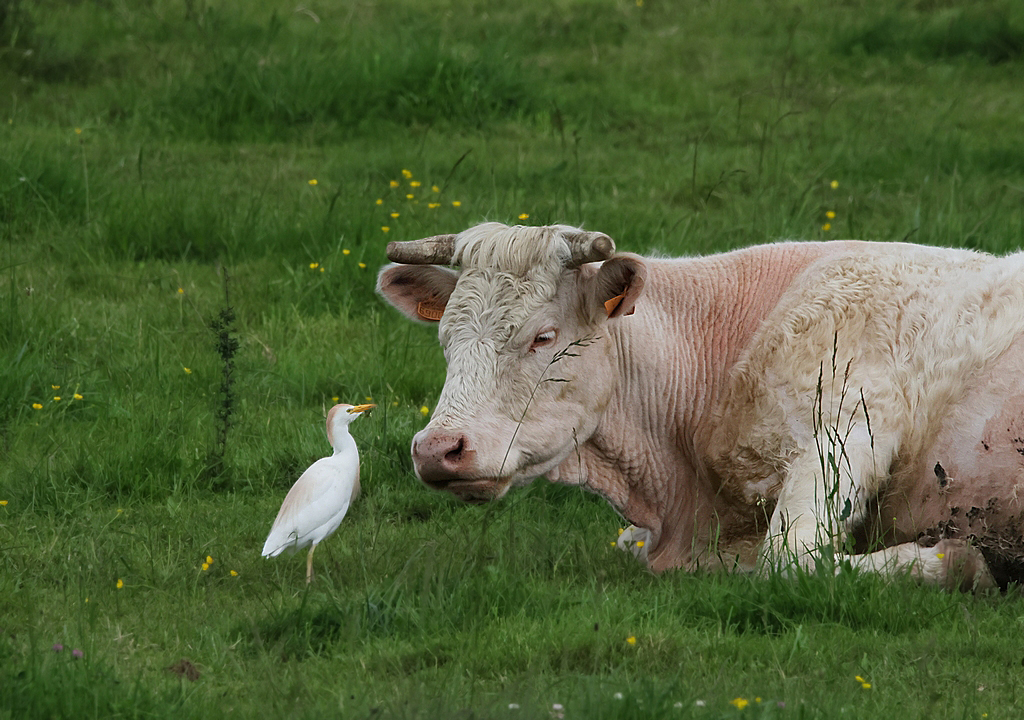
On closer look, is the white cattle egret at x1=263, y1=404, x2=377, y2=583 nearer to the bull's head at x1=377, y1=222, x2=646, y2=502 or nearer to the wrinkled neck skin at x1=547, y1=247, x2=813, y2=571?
the bull's head at x1=377, y1=222, x2=646, y2=502

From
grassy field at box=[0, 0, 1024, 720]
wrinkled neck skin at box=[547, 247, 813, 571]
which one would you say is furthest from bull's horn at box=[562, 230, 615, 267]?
grassy field at box=[0, 0, 1024, 720]

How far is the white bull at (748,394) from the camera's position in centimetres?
483

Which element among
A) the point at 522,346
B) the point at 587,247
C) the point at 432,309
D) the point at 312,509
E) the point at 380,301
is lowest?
the point at 380,301

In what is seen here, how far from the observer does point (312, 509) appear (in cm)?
499

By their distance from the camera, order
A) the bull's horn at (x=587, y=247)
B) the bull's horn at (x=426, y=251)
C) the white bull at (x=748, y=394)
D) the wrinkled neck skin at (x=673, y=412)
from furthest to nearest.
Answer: the wrinkled neck skin at (x=673, y=412) → the bull's horn at (x=426, y=251) → the bull's horn at (x=587, y=247) → the white bull at (x=748, y=394)

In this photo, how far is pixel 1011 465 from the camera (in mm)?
4836

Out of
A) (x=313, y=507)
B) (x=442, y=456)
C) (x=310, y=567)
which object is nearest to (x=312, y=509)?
(x=313, y=507)

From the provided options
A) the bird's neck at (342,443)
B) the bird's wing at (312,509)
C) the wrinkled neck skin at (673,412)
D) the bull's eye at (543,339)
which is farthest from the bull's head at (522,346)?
the bird's neck at (342,443)

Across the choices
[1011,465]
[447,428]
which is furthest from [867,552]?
[447,428]

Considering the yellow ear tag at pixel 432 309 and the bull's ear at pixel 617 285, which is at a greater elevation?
the bull's ear at pixel 617 285

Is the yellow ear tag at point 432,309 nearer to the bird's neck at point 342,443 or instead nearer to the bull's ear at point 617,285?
the bird's neck at point 342,443

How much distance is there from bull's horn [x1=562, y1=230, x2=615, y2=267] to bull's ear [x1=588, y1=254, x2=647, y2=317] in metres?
0.07

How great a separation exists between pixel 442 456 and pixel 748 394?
1374 mm

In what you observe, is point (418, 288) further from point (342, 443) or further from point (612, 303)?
point (612, 303)
